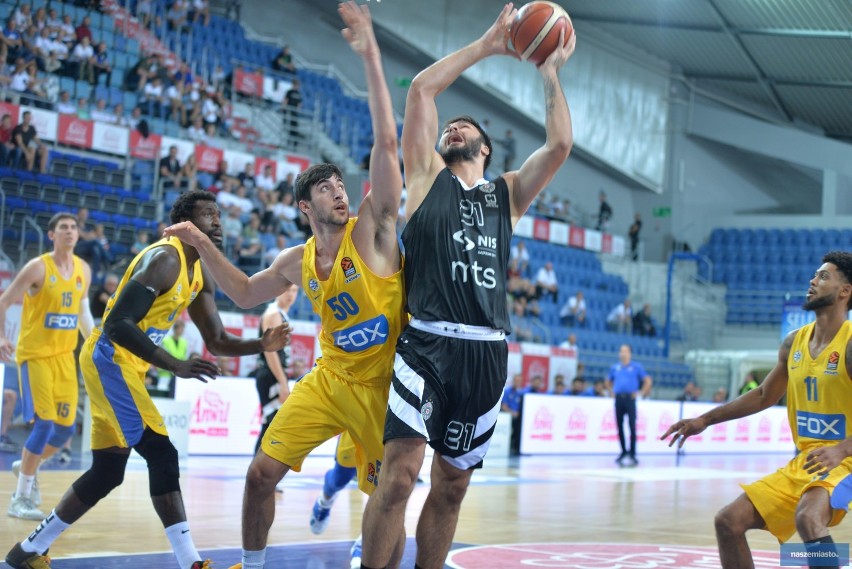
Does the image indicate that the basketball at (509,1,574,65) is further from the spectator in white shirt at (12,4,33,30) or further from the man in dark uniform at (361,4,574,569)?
the spectator in white shirt at (12,4,33,30)

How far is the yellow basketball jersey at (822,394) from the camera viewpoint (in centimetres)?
548

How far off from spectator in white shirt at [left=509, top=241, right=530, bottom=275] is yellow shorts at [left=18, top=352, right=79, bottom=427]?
1651 cm

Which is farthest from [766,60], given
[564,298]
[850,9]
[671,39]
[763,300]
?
[564,298]

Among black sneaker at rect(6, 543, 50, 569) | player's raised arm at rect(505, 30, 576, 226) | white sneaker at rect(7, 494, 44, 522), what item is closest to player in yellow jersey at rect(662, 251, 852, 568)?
player's raised arm at rect(505, 30, 576, 226)

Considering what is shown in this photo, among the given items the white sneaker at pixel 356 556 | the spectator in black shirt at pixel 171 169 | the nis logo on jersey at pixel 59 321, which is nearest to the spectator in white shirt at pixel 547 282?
the spectator in black shirt at pixel 171 169

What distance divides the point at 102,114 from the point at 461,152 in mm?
15311

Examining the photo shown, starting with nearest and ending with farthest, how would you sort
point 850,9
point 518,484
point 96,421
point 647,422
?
point 96,421 → point 518,484 → point 647,422 → point 850,9

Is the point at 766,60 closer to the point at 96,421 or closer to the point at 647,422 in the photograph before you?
the point at 647,422

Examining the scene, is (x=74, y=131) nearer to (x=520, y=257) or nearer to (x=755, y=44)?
(x=520, y=257)

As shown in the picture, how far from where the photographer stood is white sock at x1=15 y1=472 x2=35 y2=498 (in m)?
8.15

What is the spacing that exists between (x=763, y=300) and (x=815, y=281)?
2699 cm

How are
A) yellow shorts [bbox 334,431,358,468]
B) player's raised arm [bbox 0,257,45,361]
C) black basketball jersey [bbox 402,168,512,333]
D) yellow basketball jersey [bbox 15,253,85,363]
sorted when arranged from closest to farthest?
black basketball jersey [bbox 402,168,512,333] → yellow shorts [bbox 334,431,358,468] → player's raised arm [bbox 0,257,45,361] → yellow basketball jersey [bbox 15,253,85,363]

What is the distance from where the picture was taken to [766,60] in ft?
101

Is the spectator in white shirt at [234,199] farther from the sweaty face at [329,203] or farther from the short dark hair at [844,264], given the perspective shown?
the short dark hair at [844,264]
